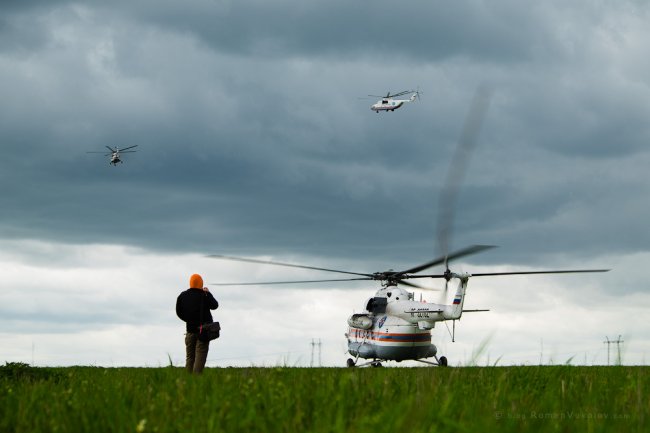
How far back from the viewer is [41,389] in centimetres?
948

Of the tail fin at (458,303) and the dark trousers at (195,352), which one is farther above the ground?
the tail fin at (458,303)

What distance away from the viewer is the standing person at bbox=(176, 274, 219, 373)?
17641mm

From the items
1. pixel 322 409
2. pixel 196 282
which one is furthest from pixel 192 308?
pixel 322 409

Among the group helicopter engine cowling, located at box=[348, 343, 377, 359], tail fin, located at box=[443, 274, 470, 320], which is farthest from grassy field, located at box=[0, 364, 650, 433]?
helicopter engine cowling, located at box=[348, 343, 377, 359]

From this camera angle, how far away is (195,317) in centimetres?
1778

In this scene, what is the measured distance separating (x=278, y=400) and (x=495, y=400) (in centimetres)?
209

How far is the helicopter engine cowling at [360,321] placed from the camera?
37531 mm

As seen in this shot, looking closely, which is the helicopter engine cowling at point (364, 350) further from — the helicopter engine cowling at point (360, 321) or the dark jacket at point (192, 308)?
the dark jacket at point (192, 308)

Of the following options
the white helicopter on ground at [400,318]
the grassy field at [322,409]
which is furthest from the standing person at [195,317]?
the white helicopter on ground at [400,318]

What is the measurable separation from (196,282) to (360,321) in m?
20.6

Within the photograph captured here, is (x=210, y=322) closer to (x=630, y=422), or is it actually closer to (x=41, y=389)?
(x=41, y=389)

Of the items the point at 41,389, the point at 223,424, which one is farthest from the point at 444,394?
the point at 41,389

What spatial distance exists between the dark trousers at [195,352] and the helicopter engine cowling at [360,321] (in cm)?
2013

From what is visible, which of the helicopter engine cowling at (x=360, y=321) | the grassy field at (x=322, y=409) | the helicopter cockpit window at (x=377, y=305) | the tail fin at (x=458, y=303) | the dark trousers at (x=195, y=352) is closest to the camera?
the grassy field at (x=322, y=409)
